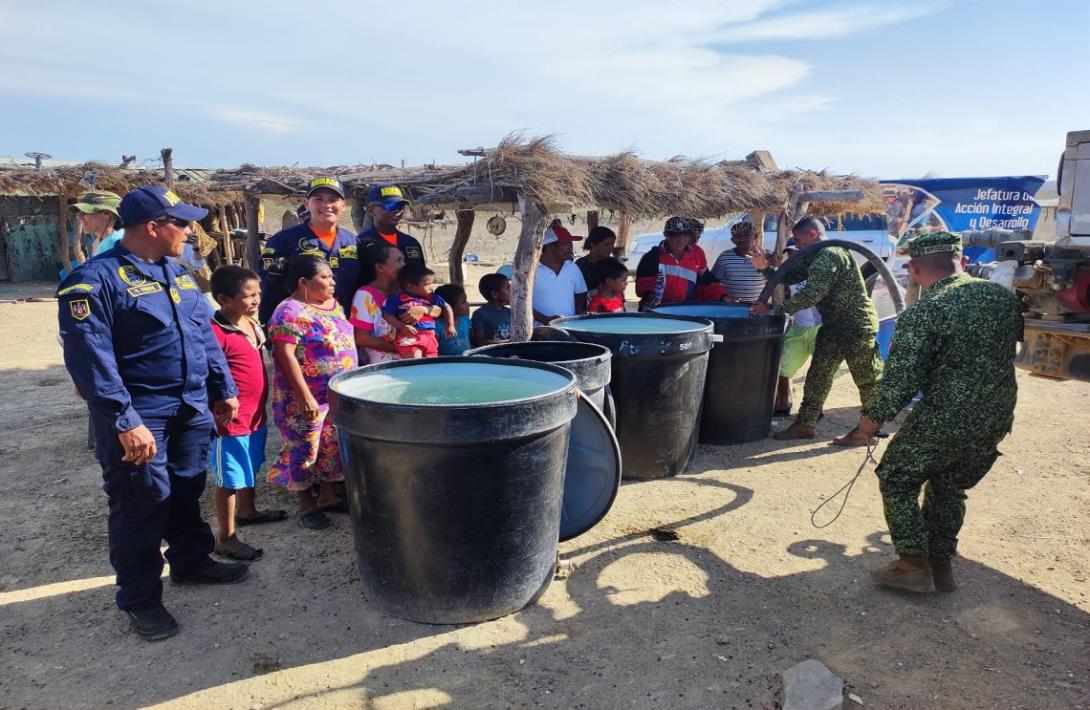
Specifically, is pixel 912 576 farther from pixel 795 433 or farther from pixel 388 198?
pixel 388 198

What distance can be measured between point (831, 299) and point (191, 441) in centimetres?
472

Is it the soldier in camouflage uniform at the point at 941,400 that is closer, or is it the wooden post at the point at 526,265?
the soldier in camouflage uniform at the point at 941,400

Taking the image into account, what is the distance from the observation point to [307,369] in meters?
3.74

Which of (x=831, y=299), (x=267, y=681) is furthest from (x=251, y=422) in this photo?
(x=831, y=299)

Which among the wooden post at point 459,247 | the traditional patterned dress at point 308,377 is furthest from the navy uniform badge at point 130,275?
the wooden post at point 459,247

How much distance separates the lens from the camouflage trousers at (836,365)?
5602mm

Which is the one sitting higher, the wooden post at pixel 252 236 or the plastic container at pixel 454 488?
the wooden post at pixel 252 236

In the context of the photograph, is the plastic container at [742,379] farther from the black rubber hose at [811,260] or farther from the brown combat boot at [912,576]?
the brown combat boot at [912,576]

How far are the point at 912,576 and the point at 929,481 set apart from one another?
0.46 m

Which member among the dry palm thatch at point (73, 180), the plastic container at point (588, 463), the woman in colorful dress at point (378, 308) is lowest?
the plastic container at point (588, 463)

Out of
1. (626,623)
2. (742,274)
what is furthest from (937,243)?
(742,274)

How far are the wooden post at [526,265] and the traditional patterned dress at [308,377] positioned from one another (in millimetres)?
1618

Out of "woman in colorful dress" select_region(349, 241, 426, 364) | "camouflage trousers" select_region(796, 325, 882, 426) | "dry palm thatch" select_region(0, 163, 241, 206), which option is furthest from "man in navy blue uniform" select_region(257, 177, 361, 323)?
"dry palm thatch" select_region(0, 163, 241, 206)

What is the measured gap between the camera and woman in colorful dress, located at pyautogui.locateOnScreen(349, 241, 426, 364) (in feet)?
13.9
